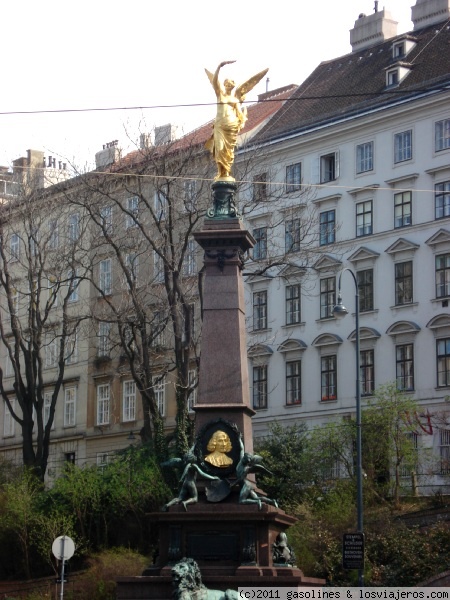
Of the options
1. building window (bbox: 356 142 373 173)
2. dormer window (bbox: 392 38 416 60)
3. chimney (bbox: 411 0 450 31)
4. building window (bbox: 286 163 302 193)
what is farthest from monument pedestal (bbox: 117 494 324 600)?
chimney (bbox: 411 0 450 31)

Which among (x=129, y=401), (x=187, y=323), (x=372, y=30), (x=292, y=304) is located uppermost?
(x=372, y=30)

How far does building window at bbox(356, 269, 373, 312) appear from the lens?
52125 mm

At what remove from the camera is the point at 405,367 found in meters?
50.2

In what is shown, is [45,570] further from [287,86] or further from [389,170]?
[287,86]

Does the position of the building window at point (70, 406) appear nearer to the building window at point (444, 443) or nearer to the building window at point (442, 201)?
the building window at point (442, 201)

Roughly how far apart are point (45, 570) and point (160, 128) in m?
16.7

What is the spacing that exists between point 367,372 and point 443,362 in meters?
3.56

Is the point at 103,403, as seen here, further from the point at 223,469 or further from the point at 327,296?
the point at 223,469

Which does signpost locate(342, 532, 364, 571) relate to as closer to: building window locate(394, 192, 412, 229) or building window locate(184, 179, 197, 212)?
building window locate(184, 179, 197, 212)

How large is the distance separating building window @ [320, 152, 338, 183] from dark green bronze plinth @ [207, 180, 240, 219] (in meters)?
28.6

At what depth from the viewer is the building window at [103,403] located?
62781 millimetres

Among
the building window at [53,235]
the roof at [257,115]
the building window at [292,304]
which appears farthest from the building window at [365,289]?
the building window at [53,235]

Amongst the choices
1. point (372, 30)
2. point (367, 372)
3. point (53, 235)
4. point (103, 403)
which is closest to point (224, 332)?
point (53, 235)

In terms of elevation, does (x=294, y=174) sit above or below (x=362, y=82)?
below
